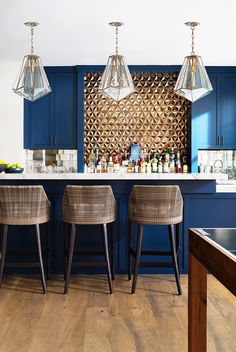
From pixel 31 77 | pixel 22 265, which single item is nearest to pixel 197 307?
pixel 22 265

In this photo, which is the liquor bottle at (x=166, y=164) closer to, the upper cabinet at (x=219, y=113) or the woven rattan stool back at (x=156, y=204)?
the upper cabinet at (x=219, y=113)

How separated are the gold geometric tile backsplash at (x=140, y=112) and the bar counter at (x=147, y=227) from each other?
2.58m

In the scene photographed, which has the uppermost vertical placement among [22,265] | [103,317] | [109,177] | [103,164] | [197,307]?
[103,164]

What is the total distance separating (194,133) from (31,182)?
3118 mm

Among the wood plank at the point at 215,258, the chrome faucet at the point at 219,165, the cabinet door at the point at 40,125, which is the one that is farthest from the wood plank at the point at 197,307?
the chrome faucet at the point at 219,165

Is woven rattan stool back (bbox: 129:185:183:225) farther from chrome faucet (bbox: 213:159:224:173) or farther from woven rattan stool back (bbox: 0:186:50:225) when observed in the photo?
chrome faucet (bbox: 213:159:224:173)

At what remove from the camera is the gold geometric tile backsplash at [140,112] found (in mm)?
6742

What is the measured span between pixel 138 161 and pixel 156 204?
9.87ft

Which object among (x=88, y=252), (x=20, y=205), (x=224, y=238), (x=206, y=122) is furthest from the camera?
(x=206, y=122)

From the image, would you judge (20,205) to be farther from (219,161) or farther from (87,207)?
(219,161)

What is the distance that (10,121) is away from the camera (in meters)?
6.30

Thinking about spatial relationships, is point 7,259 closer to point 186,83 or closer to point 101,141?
point 186,83

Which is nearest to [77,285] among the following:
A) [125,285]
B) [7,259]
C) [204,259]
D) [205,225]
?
[125,285]

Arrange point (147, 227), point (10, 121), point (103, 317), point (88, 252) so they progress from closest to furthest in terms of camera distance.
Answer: point (103, 317)
point (88, 252)
point (147, 227)
point (10, 121)
